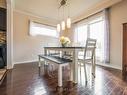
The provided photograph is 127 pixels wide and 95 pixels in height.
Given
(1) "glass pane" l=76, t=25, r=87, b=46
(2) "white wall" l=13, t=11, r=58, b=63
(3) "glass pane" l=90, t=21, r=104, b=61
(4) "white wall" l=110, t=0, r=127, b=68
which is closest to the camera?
(4) "white wall" l=110, t=0, r=127, b=68

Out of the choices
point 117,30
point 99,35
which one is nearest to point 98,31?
point 99,35

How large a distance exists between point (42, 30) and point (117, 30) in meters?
3.73

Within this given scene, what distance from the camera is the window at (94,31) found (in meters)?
4.49

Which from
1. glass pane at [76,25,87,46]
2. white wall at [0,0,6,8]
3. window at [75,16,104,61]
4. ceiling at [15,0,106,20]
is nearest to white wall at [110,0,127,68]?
window at [75,16,104,61]

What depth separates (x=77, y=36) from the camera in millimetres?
6062

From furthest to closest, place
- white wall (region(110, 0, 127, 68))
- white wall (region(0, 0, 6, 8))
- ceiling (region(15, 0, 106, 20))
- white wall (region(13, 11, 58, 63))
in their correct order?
white wall (region(13, 11, 58, 63)) < ceiling (region(15, 0, 106, 20)) < white wall (region(0, 0, 6, 8)) < white wall (region(110, 0, 127, 68))

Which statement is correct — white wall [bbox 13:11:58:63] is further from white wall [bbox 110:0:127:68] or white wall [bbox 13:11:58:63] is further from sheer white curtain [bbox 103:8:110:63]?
white wall [bbox 110:0:127:68]

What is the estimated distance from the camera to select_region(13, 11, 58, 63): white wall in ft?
15.5

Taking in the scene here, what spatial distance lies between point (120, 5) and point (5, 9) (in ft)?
13.9

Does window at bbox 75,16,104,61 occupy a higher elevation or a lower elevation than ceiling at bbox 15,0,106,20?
lower

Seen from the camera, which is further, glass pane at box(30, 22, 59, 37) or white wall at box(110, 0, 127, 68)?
glass pane at box(30, 22, 59, 37)

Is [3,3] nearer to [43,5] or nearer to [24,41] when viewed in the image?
[43,5]

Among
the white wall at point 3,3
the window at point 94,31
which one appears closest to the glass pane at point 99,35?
the window at point 94,31

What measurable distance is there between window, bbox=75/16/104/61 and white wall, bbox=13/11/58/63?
7.19 ft
